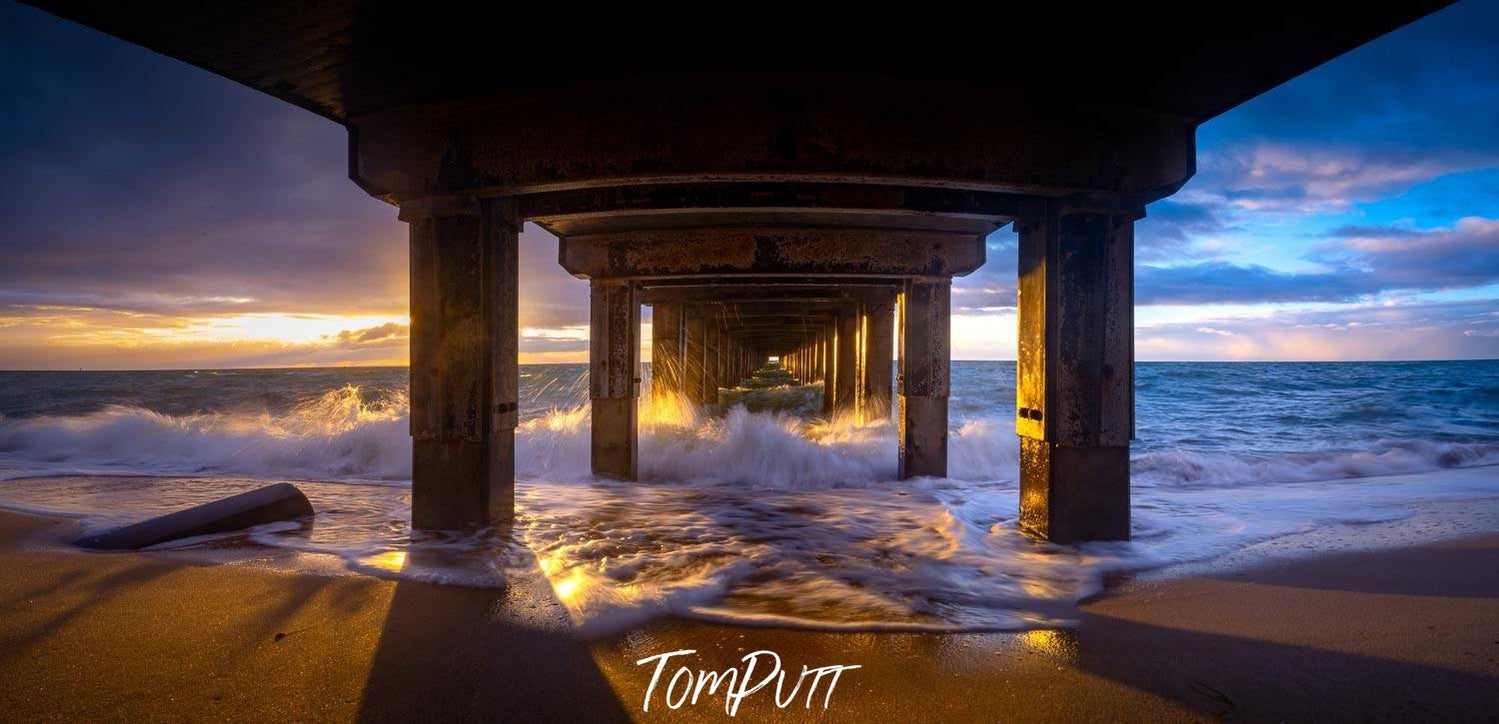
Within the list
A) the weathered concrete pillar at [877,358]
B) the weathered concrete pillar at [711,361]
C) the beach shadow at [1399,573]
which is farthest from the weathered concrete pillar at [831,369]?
the beach shadow at [1399,573]

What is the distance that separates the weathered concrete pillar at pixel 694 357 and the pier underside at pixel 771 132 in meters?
9.48

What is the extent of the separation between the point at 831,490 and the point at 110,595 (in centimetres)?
663

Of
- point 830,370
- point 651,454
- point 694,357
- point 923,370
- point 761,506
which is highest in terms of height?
point 694,357

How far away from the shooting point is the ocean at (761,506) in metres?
3.94

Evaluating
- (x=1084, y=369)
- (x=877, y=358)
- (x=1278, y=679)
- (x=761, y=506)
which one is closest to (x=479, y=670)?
(x=1278, y=679)

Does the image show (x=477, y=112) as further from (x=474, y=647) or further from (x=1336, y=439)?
(x=1336, y=439)

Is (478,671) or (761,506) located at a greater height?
(478,671)

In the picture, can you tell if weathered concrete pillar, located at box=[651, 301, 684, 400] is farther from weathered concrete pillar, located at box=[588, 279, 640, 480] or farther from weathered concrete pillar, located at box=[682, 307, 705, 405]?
weathered concrete pillar, located at box=[588, 279, 640, 480]

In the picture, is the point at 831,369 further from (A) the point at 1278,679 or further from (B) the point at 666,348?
(A) the point at 1278,679

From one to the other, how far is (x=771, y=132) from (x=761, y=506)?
4375 mm

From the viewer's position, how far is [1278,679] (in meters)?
2.59

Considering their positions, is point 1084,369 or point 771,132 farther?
point 1084,369

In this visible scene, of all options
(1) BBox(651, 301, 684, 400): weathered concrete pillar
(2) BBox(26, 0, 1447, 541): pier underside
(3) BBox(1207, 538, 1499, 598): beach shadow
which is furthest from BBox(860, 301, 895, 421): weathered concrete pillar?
(3) BBox(1207, 538, 1499, 598): beach shadow

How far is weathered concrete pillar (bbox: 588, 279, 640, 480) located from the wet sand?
4.86m
